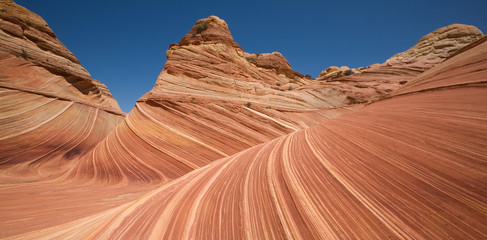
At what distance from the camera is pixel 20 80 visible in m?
7.60

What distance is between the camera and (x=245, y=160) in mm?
2836

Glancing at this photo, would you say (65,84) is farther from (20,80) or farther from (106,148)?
(106,148)

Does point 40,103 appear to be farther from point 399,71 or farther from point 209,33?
point 399,71

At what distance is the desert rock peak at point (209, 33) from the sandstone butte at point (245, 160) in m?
0.31

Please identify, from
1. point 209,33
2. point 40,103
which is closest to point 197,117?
point 209,33

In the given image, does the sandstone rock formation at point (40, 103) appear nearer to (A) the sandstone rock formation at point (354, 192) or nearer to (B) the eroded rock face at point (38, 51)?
(B) the eroded rock face at point (38, 51)

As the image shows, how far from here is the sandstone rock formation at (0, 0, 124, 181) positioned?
5664 mm

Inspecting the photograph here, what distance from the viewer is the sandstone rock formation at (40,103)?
5.66m

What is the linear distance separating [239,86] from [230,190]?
5917 mm

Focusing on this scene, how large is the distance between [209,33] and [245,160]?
8182mm

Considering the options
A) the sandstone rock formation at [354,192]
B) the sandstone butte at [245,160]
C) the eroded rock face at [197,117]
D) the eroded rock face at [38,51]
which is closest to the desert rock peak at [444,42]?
the sandstone butte at [245,160]

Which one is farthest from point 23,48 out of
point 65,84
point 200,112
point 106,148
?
point 200,112

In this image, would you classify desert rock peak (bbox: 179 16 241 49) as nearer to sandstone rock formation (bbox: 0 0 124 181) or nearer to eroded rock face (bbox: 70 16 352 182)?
eroded rock face (bbox: 70 16 352 182)

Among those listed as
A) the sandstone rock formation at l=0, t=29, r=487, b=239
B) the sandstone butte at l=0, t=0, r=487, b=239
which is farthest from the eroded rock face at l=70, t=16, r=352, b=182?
the sandstone rock formation at l=0, t=29, r=487, b=239
